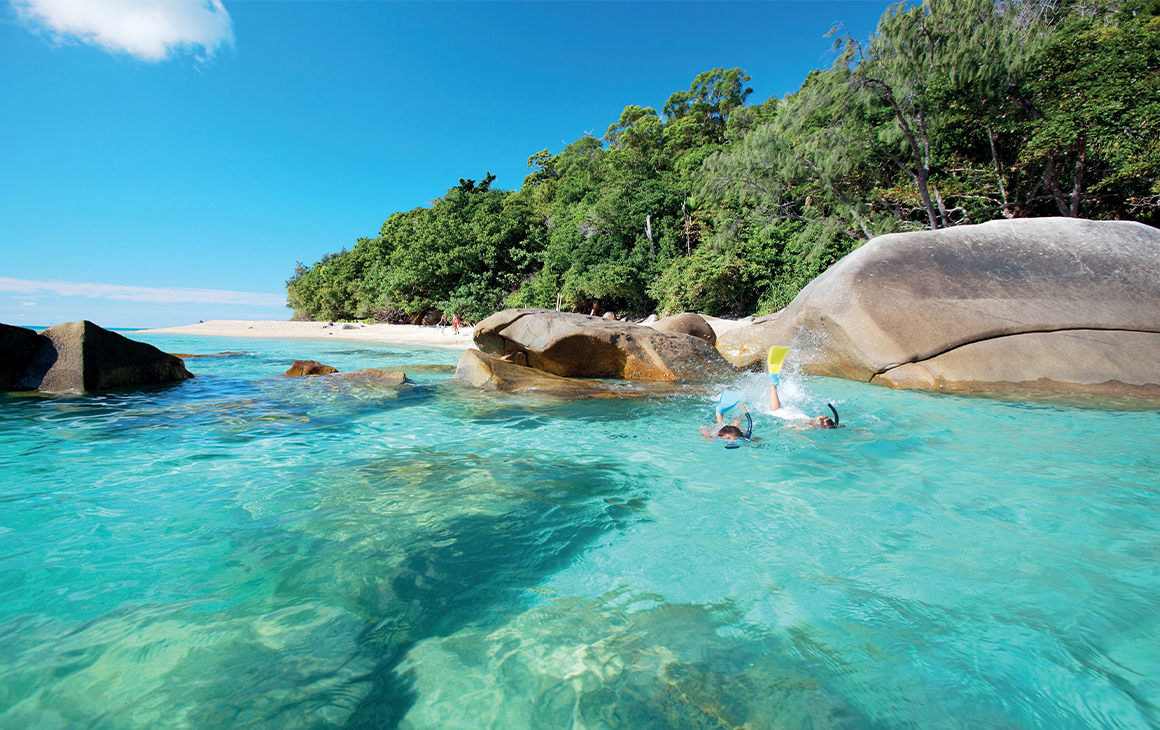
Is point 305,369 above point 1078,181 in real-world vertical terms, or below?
below

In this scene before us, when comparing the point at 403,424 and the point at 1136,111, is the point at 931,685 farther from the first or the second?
the point at 1136,111

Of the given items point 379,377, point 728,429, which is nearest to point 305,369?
point 379,377

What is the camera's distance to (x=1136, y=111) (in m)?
11.8

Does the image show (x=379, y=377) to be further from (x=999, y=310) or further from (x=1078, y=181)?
(x=1078, y=181)

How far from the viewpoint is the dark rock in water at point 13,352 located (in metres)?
6.77

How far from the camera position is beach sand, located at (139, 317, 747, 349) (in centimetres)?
2189

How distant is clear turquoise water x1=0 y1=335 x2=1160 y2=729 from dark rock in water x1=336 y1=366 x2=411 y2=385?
3.38 metres

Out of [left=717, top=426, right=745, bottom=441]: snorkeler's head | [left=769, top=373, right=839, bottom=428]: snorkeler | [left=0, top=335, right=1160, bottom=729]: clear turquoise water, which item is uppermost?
[left=769, top=373, right=839, bottom=428]: snorkeler

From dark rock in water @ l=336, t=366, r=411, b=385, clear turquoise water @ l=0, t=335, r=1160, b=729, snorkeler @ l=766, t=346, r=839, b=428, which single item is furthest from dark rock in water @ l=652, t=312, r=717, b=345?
clear turquoise water @ l=0, t=335, r=1160, b=729

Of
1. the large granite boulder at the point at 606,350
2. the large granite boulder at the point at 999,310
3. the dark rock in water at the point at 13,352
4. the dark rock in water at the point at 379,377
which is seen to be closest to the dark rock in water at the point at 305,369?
the dark rock in water at the point at 379,377

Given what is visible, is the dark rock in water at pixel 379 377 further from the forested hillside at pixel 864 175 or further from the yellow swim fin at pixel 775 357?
the forested hillside at pixel 864 175

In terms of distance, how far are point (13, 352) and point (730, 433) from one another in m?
9.80

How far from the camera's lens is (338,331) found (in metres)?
29.5

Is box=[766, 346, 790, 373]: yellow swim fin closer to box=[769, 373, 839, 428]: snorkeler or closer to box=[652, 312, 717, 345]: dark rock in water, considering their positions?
box=[769, 373, 839, 428]: snorkeler
